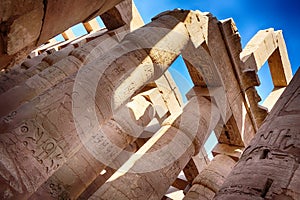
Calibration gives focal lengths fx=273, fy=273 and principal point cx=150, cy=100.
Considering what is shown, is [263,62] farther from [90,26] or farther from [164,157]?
[90,26]

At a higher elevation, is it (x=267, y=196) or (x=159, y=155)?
(x=159, y=155)

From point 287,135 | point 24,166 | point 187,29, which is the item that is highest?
point 187,29

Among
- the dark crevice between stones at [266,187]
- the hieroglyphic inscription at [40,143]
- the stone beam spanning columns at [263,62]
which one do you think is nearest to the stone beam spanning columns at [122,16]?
the stone beam spanning columns at [263,62]

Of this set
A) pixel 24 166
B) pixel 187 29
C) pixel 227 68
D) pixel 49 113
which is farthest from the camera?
pixel 227 68

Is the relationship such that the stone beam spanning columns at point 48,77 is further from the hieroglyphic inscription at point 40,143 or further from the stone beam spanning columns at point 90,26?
the stone beam spanning columns at point 90,26

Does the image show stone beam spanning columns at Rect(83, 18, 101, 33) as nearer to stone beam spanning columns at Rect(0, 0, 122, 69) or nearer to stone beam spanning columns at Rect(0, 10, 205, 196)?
stone beam spanning columns at Rect(0, 10, 205, 196)

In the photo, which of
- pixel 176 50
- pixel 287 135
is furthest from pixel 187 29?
pixel 287 135

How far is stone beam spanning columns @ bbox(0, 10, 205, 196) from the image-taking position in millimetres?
2488

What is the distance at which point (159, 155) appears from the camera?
4.66 meters

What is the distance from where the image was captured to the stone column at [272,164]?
81.2 inches

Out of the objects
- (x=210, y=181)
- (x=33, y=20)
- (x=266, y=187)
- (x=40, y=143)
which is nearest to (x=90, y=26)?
(x=210, y=181)

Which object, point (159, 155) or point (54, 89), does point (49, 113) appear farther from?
point (159, 155)

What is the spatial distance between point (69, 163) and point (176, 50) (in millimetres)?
2779

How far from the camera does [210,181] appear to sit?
549 cm
